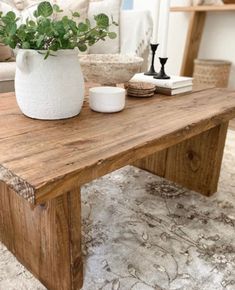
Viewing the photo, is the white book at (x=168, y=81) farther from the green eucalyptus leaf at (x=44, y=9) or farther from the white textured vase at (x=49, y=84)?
the green eucalyptus leaf at (x=44, y=9)

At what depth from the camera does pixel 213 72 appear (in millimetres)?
2498

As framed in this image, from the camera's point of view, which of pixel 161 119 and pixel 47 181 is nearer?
pixel 47 181

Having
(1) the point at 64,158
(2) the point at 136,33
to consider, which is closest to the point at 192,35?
(2) the point at 136,33

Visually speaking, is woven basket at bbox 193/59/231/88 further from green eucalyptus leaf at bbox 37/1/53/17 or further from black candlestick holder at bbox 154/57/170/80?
green eucalyptus leaf at bbox 37/1/53/17

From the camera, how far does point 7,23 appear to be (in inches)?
29.0

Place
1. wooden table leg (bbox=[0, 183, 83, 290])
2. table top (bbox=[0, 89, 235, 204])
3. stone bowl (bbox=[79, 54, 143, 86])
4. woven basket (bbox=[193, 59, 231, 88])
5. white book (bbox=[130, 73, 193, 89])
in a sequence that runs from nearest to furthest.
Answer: table top (bbox=[0, 89, 235, 204])
wooden table leg (bbox=[0, 183, 83, 290])
stone bowl (bbox=[79, 54, 143, 86])
white book (bbox=[130, 73, 193, 89])
woven basket (bbox=[193, 59, 231, 88])

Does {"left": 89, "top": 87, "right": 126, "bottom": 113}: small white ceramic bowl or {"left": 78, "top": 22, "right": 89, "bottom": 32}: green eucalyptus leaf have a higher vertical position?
{"left": 78, "top": 22, "right": 89, "bottom": 32}: green eucalyptus leaf

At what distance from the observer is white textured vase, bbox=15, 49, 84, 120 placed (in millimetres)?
756

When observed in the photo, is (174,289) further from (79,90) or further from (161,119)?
(79,90)

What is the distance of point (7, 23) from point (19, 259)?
25.0 inches

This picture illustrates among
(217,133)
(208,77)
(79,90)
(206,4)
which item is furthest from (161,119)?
(206,4)

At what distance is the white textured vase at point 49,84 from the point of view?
2.48ft

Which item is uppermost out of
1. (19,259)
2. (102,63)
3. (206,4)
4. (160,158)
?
(206,4)

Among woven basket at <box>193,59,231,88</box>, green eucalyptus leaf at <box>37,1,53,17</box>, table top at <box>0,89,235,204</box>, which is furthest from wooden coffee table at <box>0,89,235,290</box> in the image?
woven basket at <box>193,59,231,88</box>
